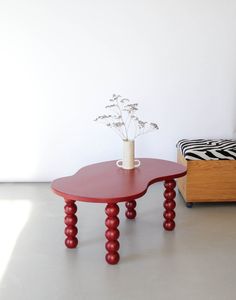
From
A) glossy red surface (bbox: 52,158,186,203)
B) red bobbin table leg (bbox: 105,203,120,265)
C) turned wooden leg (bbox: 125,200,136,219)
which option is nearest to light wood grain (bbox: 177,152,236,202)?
glossy red surface (bbox: 52,158,186,203)

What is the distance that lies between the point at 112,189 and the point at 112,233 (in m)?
0.26

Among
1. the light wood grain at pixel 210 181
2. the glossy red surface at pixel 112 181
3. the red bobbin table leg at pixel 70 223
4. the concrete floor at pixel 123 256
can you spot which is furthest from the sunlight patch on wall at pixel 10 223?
the light wood grain at pixel 210 181

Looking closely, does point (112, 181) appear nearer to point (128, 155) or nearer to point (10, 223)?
point (128, 155)

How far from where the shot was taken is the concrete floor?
74.8 inches

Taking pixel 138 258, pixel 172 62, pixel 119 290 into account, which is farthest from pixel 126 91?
pixel 119 290

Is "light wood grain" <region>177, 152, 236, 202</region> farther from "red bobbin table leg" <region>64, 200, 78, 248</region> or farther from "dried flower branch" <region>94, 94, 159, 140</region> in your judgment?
"red bobbin table leg" <region>64, 200, 78, 248</region>

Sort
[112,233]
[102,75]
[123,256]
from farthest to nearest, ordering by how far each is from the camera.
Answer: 1. [102,75]
2. [123,256]
3. [112,233]

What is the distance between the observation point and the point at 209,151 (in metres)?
3.01

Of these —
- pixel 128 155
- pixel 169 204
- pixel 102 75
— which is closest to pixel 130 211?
pixel 169 204

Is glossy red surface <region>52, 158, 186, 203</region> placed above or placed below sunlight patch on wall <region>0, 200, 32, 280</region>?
above

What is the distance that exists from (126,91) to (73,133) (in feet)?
2.21

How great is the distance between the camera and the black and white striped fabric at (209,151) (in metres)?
2.97

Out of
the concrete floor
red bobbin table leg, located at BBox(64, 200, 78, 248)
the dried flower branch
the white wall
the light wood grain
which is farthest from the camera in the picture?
the dried flower branch

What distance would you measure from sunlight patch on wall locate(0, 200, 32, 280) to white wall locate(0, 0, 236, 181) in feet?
2.14
